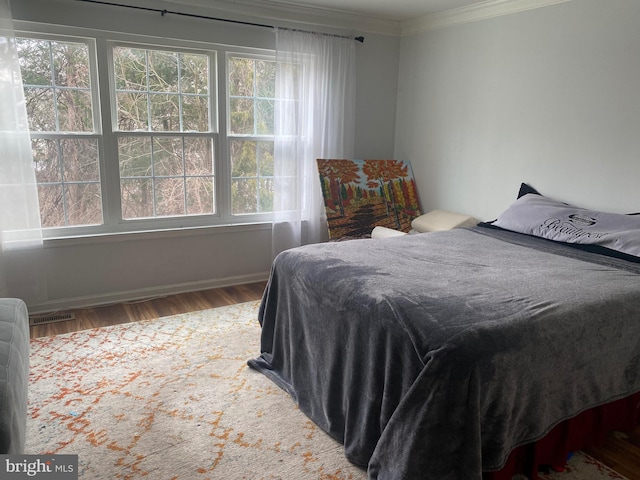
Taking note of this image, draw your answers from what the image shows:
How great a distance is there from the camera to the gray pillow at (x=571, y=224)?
2633 mm

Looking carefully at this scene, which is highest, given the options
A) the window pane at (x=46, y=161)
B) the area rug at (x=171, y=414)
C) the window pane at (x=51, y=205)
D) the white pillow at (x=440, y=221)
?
the window pane at (x=46, y=161)

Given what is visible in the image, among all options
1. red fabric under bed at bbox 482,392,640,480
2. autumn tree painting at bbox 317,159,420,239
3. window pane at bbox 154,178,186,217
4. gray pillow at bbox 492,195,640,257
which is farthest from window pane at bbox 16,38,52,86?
red fabric under bed at bbox 482,392,640,480

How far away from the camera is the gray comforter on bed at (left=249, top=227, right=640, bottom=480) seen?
1.57 metres

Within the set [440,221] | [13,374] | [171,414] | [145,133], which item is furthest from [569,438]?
[145,133]

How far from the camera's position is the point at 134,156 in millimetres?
3643

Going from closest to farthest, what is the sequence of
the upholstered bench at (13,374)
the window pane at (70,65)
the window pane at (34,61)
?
the upholstered bench at (13,374), the window pane at (34,61), the window pane at (70,65)

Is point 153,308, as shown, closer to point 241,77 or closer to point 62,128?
point 62,128

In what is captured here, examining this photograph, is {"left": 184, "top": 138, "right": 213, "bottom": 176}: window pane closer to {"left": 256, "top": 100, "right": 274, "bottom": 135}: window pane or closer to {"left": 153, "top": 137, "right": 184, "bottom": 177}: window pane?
{"left": 153, "top": 137, "right": 184, "bottom": 177}: window pane

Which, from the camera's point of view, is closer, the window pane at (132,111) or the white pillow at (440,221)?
the window pane at (132,111)

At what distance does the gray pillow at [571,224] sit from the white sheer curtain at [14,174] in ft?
10.5

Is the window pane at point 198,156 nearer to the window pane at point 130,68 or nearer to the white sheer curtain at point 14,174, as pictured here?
the window pane at point 130,68

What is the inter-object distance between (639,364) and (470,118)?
2433 millimetres

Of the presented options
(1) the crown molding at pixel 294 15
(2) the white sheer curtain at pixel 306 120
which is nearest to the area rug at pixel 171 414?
(2) the white sheer curtain at pixel 306 120

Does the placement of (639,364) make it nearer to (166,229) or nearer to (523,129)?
(523,129)
